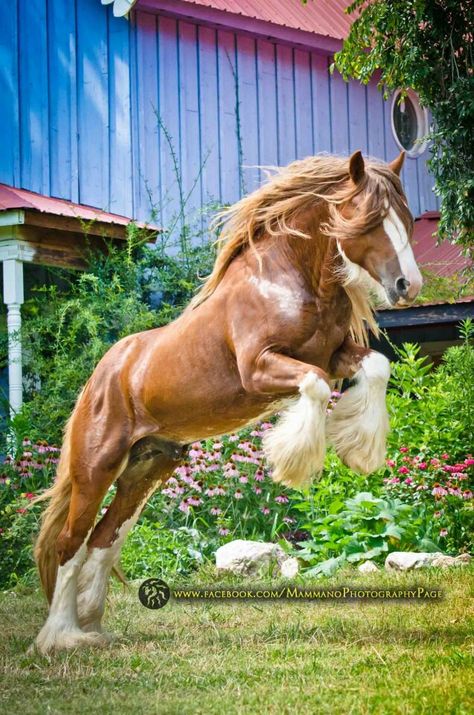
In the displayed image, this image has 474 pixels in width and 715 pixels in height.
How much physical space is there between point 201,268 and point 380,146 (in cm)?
385

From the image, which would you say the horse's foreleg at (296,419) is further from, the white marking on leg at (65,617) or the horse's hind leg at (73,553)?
the white marking on leg at (65,617)

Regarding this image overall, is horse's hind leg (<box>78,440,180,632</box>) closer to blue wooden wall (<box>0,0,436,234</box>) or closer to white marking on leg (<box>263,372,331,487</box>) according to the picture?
white marking on leg (<box>263,372,331,487</box>)

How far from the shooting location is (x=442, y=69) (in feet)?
26.3

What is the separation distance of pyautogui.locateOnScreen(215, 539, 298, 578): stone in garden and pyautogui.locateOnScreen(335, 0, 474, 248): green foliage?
294cm

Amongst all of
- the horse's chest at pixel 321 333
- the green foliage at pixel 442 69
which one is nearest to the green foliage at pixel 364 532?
the green foliage at pixel 442 69

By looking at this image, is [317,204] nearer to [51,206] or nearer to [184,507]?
[184,507]

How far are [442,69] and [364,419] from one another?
14.8ft

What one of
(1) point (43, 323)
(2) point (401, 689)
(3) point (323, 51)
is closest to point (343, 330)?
(2) point (401, 689)

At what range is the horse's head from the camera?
4305 millimetres

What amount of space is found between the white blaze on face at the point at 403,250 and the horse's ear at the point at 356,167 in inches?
8.9

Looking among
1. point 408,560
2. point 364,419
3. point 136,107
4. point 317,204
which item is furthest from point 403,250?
point 136,107

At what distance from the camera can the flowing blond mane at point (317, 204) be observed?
443 centimetres

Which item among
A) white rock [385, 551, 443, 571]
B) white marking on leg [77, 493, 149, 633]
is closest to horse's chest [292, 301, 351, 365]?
white marking on leg [77, 493, 149, 633]

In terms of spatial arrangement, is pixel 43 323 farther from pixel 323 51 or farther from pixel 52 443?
pixel 323 51
